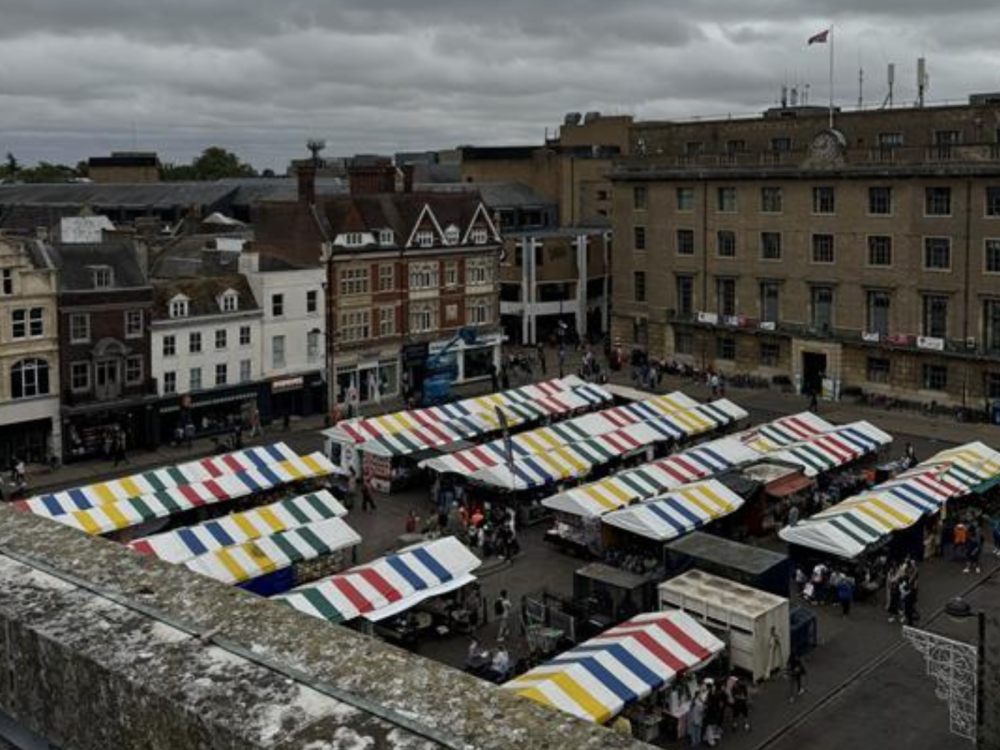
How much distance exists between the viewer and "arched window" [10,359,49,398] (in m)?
48.5

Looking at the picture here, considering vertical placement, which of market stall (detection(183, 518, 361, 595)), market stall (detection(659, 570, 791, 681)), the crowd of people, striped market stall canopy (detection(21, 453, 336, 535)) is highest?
striped market stall canopy (detection(21, 453, 336, 535))

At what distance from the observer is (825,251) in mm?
65312

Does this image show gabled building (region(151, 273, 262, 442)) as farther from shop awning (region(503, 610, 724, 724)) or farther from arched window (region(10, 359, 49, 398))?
shop awning (region(503, 610, 724, 724))

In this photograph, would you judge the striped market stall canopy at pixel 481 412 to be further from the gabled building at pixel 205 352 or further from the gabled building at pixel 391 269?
the gabled building at pixel 391 269

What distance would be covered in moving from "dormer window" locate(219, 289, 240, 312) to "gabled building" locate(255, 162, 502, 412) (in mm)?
4212

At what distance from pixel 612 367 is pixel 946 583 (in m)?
40.4

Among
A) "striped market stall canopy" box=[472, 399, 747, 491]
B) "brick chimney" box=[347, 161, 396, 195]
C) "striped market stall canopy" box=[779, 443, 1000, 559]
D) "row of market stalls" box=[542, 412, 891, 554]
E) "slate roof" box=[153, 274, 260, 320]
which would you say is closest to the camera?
"striped market stall canopy" box=[779, 443, 1000, 559]

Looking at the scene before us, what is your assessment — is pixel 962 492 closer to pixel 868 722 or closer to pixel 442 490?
pixel 868 722

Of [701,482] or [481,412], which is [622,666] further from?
[481,412]

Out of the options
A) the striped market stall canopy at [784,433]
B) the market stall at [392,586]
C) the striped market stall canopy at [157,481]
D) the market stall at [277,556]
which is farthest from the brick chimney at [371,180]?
the market stall at [392,586]

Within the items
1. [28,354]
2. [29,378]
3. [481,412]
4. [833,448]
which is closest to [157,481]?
[29,378]

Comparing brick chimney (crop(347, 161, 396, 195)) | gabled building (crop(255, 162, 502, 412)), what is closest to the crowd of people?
gabled building (crop(255, 162, 502, 412))

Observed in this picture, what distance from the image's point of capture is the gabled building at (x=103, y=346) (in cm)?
5019

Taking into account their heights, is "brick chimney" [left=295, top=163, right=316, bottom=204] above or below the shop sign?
above
